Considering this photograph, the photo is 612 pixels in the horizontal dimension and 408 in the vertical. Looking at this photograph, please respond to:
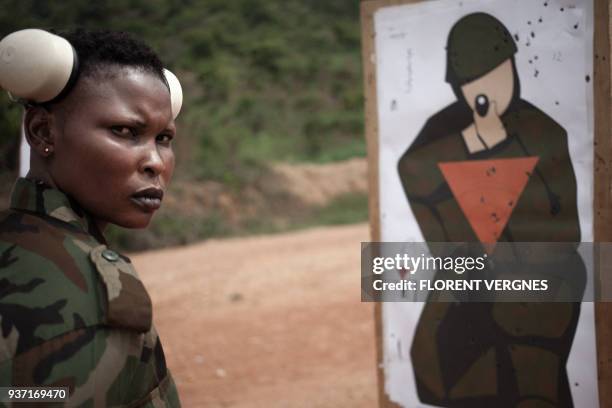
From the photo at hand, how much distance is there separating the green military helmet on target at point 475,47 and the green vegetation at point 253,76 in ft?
29.9

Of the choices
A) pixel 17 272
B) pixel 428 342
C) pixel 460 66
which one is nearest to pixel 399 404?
pixel 428 342

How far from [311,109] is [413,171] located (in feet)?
67.3

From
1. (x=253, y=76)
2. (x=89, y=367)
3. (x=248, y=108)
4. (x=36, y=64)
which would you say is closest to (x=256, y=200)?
(x=248, y=108)

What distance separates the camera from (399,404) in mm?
2699

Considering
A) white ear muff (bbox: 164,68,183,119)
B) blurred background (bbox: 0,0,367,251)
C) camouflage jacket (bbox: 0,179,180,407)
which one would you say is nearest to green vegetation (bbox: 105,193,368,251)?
blurred background (bbox: 0,0,367,251)

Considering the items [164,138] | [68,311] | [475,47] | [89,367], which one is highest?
[475,47]

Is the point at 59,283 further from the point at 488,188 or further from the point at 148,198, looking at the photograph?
the point at 488,188

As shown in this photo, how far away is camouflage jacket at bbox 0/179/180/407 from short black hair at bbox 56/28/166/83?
0.31 meters

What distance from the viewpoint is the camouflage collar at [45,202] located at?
1.38 meters

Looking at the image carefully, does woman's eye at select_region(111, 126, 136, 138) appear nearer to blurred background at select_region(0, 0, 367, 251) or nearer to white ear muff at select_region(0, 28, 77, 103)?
white ear muff at select_region(0, 28, 77, 103)

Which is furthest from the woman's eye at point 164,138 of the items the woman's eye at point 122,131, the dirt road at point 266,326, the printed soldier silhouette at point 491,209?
the dirt road at point 266,326

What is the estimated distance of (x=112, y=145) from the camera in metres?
1.39

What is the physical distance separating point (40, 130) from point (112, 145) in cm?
18

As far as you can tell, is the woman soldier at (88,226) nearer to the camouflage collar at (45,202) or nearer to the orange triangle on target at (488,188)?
the camouflage collar at (45,202)
